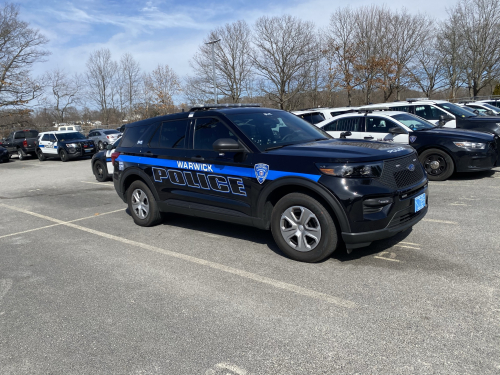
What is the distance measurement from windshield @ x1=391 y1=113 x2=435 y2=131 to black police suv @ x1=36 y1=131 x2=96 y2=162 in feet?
52.9

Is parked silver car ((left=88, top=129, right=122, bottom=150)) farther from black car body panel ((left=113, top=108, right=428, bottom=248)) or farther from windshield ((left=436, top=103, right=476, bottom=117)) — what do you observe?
black car body panel ((left=113, top=108, right=428, bottom=248))

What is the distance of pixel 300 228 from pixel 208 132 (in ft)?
6.08

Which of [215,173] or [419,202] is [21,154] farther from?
[419,202]

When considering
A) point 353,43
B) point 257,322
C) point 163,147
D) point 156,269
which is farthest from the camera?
point 353,43

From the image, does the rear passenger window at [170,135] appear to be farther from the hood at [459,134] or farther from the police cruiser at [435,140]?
the hood at [459,134]

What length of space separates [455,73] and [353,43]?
17.3 metres

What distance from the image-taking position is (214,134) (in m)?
5.37

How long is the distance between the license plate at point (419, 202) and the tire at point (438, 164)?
4.98m

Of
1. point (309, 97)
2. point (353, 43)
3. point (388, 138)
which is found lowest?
point (388, 138)

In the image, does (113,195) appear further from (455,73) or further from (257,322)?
(455,73)

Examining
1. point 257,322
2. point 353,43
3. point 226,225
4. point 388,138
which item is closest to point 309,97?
point 353,43

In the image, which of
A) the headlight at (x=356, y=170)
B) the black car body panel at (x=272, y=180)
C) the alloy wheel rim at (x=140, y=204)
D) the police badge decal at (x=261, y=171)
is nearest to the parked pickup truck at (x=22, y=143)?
the alloy wheel rim at (x=140, y=204)

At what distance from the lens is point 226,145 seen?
4.80 meters

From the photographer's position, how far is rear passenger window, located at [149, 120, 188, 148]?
579cm
